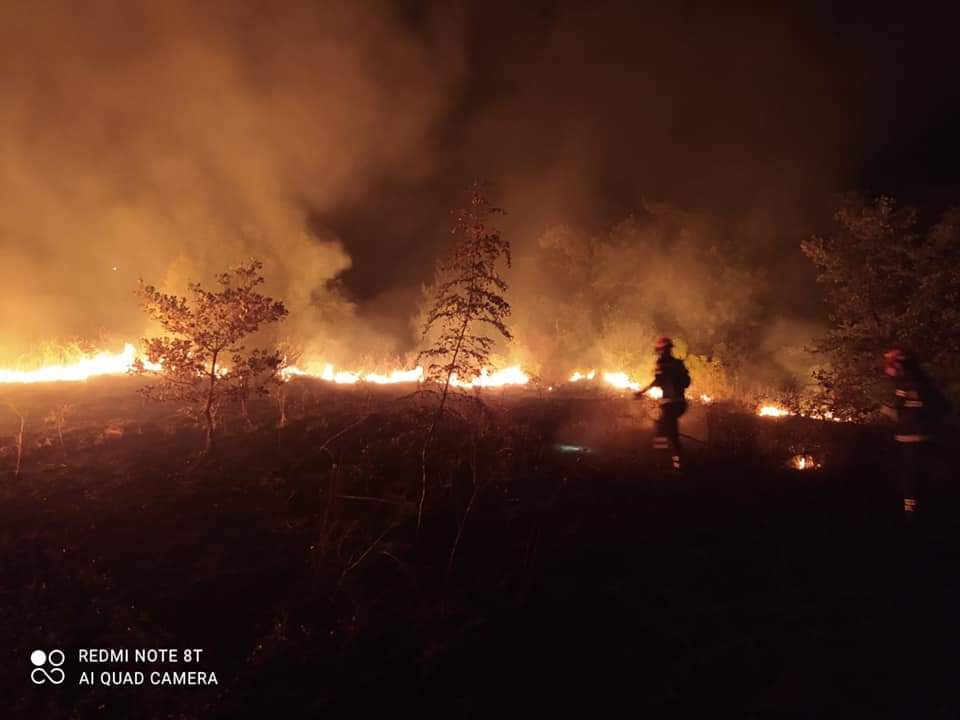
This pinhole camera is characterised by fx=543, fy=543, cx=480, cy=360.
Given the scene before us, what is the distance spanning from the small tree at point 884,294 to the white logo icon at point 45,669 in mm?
16646

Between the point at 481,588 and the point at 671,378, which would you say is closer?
the point at 481,588

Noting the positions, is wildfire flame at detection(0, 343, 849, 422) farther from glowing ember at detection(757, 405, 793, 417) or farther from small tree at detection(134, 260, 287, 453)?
small tree at detection(134, 260, 287, 453)

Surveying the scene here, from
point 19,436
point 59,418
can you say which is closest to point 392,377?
point 59,418

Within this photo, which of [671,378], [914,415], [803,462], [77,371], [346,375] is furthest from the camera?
[346,375]

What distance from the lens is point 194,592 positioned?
21.9 feet

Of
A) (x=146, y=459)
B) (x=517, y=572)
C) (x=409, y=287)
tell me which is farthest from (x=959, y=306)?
(x=409, y=287)

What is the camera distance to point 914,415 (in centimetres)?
739

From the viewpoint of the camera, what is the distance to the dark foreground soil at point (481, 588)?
16.6 feet

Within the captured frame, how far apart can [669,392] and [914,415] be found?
3.26 metres

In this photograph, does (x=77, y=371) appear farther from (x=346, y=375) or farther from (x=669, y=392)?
(x=669, y=392)

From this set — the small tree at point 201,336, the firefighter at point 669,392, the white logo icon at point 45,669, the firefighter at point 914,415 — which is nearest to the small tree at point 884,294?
the firefighter at point 914,415

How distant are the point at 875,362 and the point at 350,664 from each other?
15.0 m

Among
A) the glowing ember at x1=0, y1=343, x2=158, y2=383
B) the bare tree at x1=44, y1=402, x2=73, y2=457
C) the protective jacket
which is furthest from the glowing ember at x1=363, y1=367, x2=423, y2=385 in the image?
the protective jacket

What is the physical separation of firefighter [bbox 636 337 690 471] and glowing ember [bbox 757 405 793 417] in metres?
7.83
